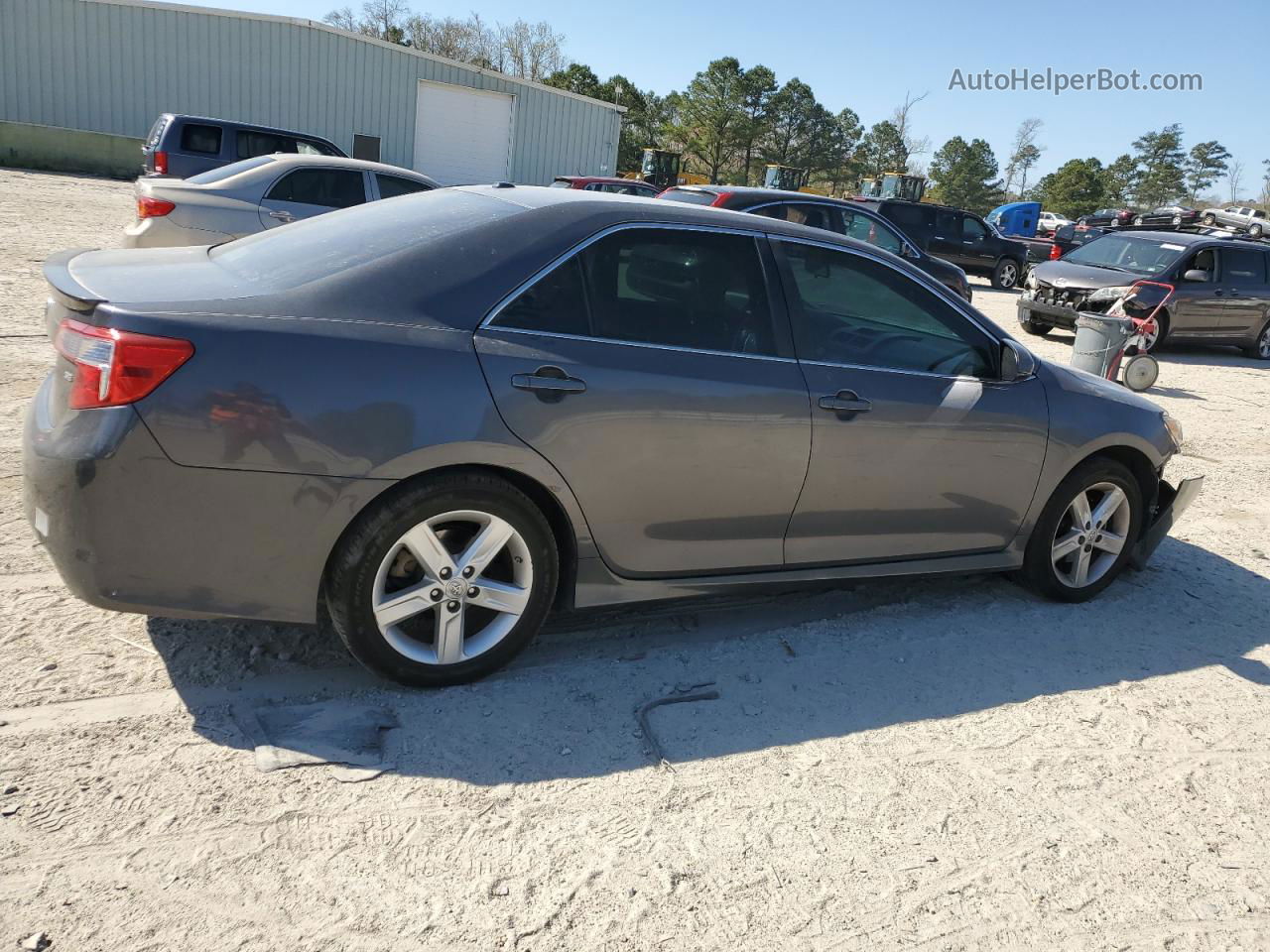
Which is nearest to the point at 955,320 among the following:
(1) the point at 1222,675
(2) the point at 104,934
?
(1) the point at 1222,675

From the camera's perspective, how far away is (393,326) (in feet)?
10.1

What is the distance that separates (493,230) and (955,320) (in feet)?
6.80

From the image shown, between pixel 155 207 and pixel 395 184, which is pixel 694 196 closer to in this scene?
pixel 395 184

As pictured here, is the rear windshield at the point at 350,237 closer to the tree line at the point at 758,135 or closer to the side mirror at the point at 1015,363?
the side mirror at the point at 1015,363

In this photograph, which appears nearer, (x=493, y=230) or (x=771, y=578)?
(x=493, y=230)

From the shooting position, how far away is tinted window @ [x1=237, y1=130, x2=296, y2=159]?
15.0 meters

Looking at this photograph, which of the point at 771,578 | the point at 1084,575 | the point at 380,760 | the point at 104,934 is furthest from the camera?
the point at 1084,575

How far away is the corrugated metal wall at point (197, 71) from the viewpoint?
28.8m

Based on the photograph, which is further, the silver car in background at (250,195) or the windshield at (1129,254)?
the windshield at (1129,254)

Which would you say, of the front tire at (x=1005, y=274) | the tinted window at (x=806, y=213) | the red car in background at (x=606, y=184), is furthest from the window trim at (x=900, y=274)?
the front tire at (x=1005, y=274)

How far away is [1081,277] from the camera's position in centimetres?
1364

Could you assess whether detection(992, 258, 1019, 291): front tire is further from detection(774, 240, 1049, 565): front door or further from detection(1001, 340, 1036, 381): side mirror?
detection(774, 240, 1049, 565): front door

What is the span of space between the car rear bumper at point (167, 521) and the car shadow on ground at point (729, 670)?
0.43 m

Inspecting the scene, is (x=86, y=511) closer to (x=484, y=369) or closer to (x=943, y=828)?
(x=484, y=369)
